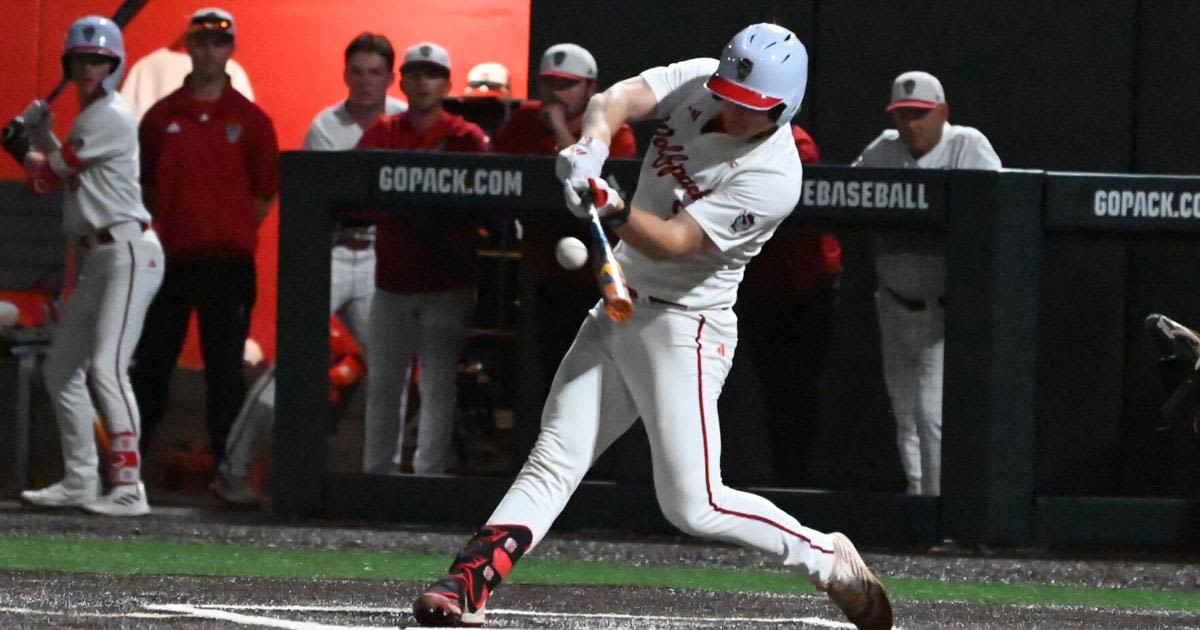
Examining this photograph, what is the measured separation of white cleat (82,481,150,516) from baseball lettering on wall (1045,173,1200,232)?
370 cm

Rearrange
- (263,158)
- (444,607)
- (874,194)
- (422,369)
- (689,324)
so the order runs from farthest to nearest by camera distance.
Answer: (263,158) → (422,369) → (874,194) → (689,324) → (444,607)

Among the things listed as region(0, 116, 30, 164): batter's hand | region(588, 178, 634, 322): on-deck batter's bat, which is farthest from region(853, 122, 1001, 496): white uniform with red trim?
region(0, 116, 30, 164): batter's hand

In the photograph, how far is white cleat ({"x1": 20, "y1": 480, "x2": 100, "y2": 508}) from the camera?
8359 millimetres

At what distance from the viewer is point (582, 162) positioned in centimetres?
505

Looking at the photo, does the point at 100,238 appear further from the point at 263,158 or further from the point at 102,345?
the point at 263,158

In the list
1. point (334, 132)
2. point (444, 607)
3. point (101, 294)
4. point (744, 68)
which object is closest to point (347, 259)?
point (101, 294)

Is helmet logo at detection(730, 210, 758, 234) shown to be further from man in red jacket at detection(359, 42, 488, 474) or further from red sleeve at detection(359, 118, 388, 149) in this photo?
red sleeve at detection(359, 118, 388, 149)

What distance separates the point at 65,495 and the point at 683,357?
12.7 feet

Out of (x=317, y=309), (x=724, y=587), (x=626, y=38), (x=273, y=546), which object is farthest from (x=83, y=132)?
(x=724, y=587)

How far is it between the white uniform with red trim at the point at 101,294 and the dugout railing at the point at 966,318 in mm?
932

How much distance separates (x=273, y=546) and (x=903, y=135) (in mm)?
2928

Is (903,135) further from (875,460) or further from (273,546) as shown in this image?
(273,546)

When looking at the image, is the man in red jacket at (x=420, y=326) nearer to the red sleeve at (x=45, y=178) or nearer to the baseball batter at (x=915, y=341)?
the red sleeve at (x=45, y=178)

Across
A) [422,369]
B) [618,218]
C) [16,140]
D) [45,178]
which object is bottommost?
[422,369]
